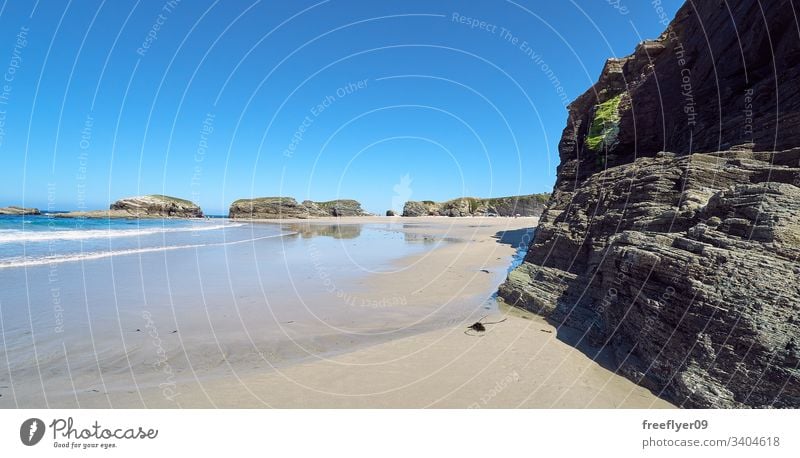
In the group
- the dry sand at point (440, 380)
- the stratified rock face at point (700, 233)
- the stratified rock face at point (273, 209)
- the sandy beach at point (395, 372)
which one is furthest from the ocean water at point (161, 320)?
the stratified rock face at point (273, 209)

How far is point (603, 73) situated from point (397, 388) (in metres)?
25.3

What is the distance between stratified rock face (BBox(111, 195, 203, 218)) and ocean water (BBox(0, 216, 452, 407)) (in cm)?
9968

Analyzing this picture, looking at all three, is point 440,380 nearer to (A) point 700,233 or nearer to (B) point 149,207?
(A) point 700,233

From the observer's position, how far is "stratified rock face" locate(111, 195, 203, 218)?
331ft

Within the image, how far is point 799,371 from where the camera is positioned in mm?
4277

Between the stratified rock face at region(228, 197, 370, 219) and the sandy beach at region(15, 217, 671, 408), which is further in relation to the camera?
the stratified rock face at region(228, 197, 370, 219)

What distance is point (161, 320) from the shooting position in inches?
367

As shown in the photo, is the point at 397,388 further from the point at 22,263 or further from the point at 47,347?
the point at 22,263

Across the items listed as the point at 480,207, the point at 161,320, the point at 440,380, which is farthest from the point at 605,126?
the point at 480,207

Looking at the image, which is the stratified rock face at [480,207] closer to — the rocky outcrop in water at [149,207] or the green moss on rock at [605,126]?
the rocky outcrop in water at [149,207]

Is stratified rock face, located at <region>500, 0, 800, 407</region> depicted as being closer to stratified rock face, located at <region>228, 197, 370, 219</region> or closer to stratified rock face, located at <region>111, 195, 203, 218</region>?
stratified rock face, located at <region>228, 197, 370, 219</region>

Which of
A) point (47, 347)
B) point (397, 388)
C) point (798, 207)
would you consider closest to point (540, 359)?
point (397, 388)


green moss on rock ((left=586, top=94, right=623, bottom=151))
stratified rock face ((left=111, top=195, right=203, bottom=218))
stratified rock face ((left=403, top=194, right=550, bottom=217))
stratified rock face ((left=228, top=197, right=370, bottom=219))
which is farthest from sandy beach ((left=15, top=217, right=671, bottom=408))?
stratified rock face ((left=111, top=195, right=203, bottom=218))

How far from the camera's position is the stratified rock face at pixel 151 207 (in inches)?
3976
